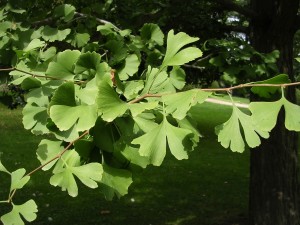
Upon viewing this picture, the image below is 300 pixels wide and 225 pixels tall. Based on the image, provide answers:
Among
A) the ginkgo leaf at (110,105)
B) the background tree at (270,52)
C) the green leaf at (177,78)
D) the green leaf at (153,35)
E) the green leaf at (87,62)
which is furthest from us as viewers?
the background tree at (270,52)

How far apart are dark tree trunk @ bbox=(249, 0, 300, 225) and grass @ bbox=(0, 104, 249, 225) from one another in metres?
1.18

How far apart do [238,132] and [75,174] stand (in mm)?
503

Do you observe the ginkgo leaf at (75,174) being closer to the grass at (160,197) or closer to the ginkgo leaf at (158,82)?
the ginkgo leaf at (158,82)

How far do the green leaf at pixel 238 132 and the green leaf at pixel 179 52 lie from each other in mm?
227

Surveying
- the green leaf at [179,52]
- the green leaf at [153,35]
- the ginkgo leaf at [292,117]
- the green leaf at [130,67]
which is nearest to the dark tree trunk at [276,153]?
the green leaf at [153,35]

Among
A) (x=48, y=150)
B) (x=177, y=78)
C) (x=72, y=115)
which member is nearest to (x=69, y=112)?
(x=72, y=115)

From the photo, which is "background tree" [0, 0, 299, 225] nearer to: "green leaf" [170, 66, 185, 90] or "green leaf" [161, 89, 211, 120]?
"green leaf" [170, 66, 185, 90]

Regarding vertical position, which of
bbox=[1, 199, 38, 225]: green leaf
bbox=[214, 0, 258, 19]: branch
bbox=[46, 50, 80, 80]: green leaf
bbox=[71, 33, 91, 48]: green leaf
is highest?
bbox=[46, 50, 80, 80]: green leaf

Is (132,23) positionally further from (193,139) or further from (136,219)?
(136,219)

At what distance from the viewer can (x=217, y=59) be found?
3.57 metres

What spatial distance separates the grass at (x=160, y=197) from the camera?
6.57m

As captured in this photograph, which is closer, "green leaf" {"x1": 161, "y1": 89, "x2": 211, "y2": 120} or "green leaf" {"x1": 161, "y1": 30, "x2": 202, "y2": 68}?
"green leaf" {"x1": 161, "y1": 89, "x2": 211, "y2": 120}

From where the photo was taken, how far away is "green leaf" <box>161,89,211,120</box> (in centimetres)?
126

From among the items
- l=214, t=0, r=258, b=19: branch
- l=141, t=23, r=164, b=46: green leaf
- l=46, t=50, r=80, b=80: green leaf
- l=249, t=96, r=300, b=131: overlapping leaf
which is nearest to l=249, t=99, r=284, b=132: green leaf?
l=249, t=96, r=300, b=131: overlapping leaf
